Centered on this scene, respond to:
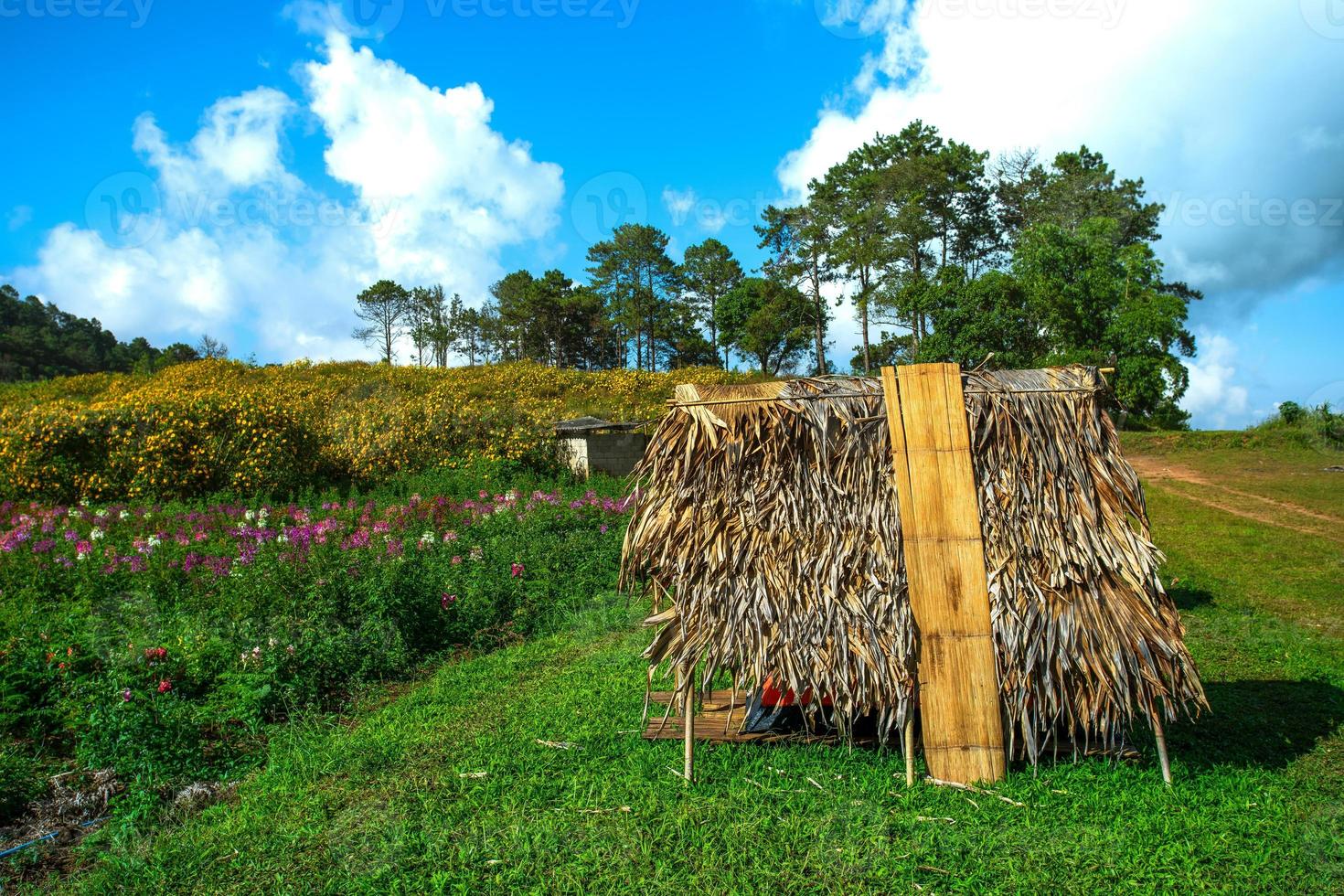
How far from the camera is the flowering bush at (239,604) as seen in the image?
4582 mm

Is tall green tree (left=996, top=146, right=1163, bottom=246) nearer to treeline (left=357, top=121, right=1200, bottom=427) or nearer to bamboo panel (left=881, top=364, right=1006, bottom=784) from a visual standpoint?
Answer: treeline (left=357, top=121, right=1200, bottom=427)

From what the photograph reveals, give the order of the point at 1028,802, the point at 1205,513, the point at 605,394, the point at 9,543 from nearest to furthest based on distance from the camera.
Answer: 1. the point at 1028,802
2. the point at 9,543
3. the point at 1205,513
4. the point at 605,394

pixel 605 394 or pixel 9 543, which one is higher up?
pixel 605 394

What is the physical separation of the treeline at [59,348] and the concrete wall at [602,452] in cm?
2131

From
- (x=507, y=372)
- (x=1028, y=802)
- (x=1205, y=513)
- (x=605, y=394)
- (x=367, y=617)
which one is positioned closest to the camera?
(x=1028, y=802)

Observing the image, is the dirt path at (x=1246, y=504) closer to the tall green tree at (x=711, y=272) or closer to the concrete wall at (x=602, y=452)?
the concrete wall at (x=602, y=452)

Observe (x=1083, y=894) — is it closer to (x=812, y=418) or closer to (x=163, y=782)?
(x=812, y=418)

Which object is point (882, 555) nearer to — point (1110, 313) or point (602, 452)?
point (602, 452)

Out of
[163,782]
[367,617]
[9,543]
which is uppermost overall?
[9,543]

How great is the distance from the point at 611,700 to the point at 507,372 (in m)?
23.6

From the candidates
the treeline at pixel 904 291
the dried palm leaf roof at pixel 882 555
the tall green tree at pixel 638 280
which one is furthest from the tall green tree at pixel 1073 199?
the dried palm leaf roof at pixel 882 555

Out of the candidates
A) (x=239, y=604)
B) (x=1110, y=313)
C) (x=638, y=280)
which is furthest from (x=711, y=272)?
(x=239, y=604)

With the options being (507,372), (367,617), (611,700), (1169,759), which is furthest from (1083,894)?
(507,372)

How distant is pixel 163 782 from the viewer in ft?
13.4
